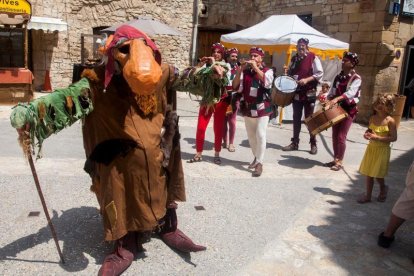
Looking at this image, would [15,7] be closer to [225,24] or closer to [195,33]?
[195,33]

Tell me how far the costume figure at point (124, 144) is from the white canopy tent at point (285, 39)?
590cm

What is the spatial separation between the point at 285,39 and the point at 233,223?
554 centimetres

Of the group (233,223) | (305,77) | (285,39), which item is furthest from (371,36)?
(233,223)

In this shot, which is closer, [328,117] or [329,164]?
[328,117]

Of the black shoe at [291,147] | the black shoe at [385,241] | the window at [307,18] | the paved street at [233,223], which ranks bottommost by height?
the paved street at [233,223]

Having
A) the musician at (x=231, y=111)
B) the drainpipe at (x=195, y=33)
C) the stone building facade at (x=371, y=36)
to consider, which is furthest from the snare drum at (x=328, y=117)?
the drainpipe at (x=195, y=33)

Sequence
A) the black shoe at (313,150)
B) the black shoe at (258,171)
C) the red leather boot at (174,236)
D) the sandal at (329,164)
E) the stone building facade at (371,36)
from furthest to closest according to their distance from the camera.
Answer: the stone building facade at (371,36), the black shoe at (313,150), the sandal at (329,164), the black shoe at (258,171), the red leather boot at (174,236)

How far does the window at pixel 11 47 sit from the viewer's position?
1102 centimetres

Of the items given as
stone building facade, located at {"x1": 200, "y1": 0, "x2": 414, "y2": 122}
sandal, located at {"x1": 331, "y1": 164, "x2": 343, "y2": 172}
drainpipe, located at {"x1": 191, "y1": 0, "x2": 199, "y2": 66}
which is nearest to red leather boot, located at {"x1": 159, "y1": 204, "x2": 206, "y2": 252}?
sandal, located at {"x1": 331, "y1": 164, "x2": 343, "y2": 172}

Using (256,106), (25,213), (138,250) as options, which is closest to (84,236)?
(138,250)

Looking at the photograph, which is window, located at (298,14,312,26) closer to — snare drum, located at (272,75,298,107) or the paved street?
snare drum, located at (272,75,298,107)

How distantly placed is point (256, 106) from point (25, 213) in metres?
2.84

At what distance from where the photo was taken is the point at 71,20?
11.8m

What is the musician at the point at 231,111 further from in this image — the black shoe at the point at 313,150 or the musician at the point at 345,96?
the musician at the point at 345,96
